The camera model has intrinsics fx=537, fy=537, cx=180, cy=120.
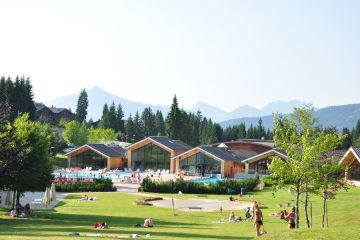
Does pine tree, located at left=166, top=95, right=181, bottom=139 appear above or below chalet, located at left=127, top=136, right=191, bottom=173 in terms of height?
above

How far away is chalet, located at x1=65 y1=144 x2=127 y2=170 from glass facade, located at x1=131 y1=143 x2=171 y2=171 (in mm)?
3386

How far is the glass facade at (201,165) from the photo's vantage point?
8475 cm

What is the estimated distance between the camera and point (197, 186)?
58688mm

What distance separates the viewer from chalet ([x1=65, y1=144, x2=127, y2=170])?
94062 millimetres

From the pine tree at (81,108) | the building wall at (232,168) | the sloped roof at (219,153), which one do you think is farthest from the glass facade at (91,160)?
the pine tree at (81,108)

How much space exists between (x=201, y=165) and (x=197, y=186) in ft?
88.7

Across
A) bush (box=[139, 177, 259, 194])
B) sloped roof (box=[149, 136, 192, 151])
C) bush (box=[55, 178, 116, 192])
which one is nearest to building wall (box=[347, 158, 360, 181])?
bush (box=[139, 177, 259, 194])

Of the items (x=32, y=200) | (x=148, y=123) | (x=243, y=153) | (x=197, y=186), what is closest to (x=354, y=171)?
(x=197, y=186)

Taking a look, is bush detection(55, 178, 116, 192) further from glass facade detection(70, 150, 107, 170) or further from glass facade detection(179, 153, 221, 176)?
glass facade detection(70, 150, 107, 170)

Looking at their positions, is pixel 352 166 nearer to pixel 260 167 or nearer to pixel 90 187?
pixel 90 187

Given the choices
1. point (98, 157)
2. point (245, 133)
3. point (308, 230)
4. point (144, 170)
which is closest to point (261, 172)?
point (144, 170)

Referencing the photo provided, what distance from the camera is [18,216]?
31.9 meters

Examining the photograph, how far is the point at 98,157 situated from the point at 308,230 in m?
78.1

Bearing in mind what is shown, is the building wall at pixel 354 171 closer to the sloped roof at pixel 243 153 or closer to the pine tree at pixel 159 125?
the sloped roof at pixel 243 153
